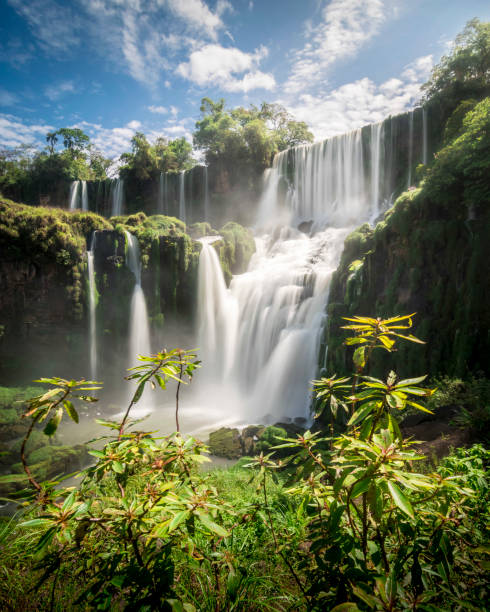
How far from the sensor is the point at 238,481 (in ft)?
16.9

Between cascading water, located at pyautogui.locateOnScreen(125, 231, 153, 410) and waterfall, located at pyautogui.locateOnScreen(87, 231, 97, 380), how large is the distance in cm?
156

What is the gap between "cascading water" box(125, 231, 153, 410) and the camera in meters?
13.9

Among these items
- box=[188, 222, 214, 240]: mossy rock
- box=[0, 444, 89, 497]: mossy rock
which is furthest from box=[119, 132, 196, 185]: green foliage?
box=[0, 444, 89, 497]: mossy rock

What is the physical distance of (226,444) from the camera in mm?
8648

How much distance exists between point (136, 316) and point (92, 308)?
1.99 metres

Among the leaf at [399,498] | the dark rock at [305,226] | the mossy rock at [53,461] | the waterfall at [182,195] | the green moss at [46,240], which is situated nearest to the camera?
the leaf at [399,498]

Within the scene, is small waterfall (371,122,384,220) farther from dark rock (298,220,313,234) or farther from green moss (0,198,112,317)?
green moss (0,198,112,317)

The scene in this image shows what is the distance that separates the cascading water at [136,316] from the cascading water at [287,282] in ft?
9.01

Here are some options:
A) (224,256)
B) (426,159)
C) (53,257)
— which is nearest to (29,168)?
(53,257)

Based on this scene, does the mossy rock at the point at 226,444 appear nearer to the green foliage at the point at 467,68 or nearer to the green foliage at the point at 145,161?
the green foliage at the point at 467,68

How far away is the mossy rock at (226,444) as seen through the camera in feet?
27.0

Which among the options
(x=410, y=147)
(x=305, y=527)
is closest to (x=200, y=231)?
(x=410, y=147)

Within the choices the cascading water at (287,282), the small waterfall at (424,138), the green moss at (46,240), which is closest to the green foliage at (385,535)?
the cascading water at (287,282)

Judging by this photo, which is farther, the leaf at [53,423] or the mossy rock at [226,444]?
the mossy rock at [226,444]
